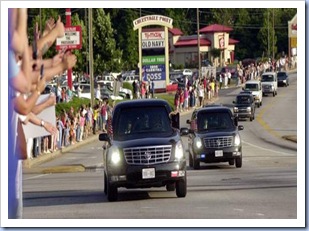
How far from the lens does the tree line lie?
69000mm

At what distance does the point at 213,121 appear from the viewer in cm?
3177

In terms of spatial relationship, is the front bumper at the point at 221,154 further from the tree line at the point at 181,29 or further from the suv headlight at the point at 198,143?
the tree line at the point at 181,29

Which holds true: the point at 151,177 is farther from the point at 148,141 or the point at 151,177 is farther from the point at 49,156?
the point at 49,156

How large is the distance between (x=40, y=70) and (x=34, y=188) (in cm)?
1406

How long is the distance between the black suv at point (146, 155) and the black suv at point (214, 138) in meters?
9.19

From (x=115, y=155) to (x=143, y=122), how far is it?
46.7 inches

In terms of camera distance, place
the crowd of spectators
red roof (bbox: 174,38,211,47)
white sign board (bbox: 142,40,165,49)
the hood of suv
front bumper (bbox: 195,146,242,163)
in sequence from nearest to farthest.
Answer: the crowd of spectators, the hood of suv, front bumper (bbox: 195,146,242,163), white sign board (bbox: 142,40,165,49), red roof (bbox: 174,38,211,47)

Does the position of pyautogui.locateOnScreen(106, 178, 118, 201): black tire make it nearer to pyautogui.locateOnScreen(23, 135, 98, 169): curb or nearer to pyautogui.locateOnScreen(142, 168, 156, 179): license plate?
pyautogui.locateOnScreen(142, 168, 156, 179): license plate

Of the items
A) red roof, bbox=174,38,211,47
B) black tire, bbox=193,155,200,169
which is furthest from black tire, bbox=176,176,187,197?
red roof, bbox=174,38,211,47

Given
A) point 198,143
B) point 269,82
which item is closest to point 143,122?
point 198,143

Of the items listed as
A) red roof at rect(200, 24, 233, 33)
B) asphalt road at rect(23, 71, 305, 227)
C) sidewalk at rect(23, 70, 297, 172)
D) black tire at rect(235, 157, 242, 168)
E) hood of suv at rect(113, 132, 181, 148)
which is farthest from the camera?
red roof at rect(200, 24, 233, 33)

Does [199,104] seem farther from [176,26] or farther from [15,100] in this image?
[15,100]

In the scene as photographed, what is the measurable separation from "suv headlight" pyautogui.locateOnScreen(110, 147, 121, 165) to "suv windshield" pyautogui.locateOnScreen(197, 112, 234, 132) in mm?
11657

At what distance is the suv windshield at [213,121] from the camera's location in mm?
31516
